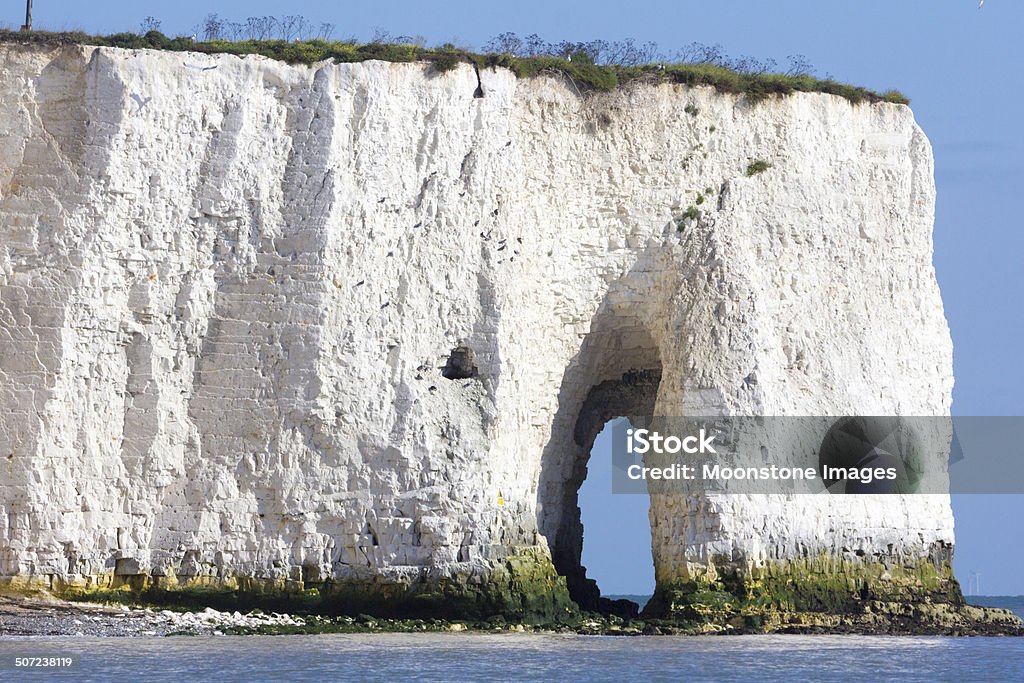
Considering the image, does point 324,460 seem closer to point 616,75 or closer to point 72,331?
point 72,331

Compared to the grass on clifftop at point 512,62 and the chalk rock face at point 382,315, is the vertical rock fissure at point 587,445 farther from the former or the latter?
the grass on clifftop at point 512,62

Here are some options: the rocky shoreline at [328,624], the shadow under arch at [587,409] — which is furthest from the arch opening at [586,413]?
the rocky shoreline at [328,624]

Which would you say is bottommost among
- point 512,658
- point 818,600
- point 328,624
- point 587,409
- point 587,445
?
point 512,658

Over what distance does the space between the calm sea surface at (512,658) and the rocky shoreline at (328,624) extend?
1.33ft

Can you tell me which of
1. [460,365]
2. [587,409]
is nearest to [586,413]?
[587,409]

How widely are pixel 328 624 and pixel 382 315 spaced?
14.9ft

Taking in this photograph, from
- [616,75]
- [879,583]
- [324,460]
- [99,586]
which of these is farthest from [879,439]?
[99,586]

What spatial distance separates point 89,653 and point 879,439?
13834 millimetres

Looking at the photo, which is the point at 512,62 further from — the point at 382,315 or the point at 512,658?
the point at 512,658

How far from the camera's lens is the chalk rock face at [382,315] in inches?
1176

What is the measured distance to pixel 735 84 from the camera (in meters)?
33.8

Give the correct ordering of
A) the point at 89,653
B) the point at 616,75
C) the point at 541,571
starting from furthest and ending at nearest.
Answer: the point at 616,75
the point at 541,571
the point at 89,653

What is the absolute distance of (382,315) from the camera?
101ft

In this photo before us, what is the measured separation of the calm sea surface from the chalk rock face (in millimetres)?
1826
